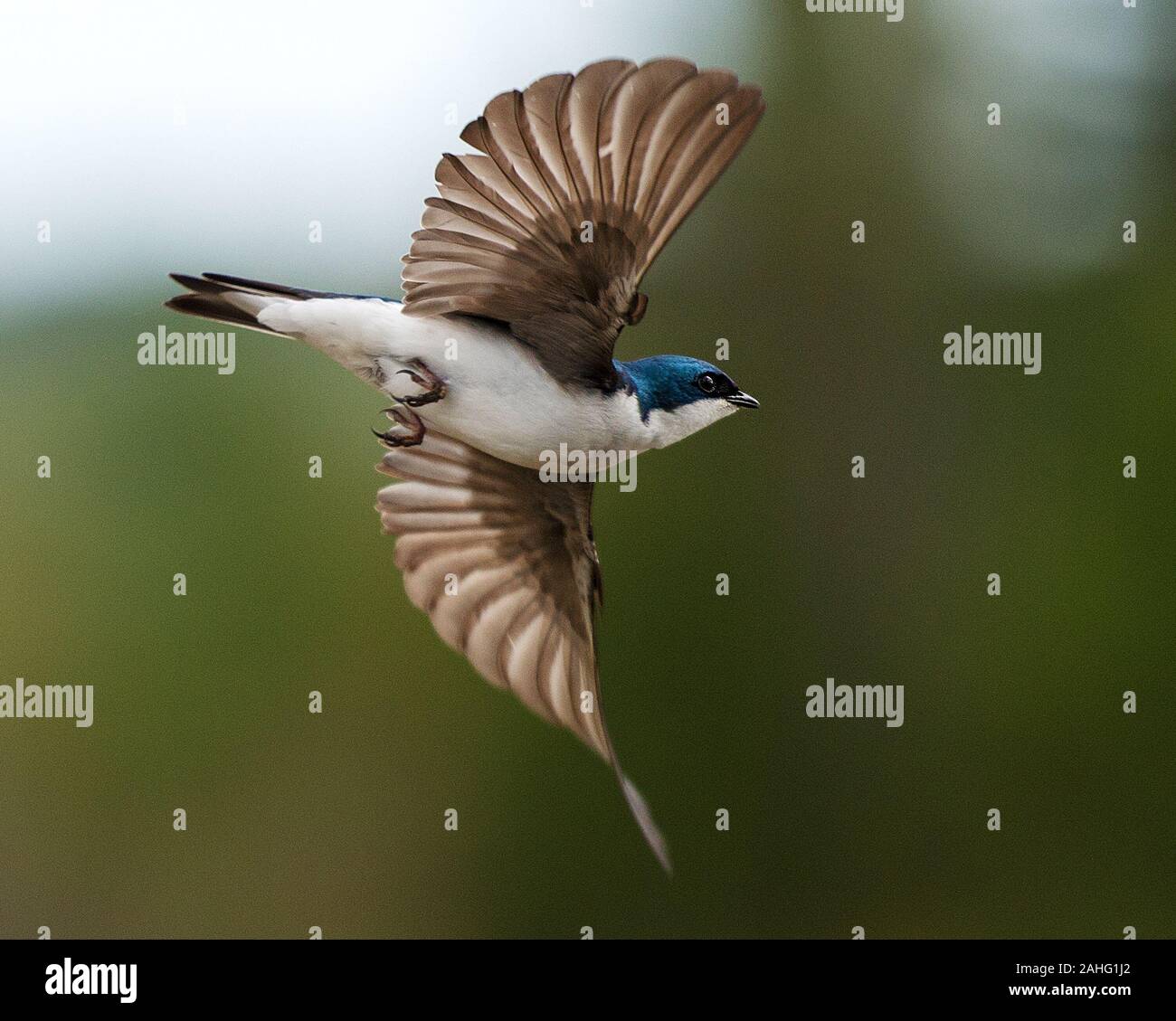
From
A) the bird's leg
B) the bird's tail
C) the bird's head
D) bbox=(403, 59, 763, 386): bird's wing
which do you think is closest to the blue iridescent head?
the bird's head

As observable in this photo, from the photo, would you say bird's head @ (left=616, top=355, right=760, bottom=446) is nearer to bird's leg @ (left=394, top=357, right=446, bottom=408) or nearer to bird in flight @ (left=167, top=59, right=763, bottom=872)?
bird in flight @ (left=167, top=59, right=763, bottom=872)

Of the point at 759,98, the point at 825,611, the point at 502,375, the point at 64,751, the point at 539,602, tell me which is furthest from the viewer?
the point at 64,751

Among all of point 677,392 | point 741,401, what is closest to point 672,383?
point 677,392

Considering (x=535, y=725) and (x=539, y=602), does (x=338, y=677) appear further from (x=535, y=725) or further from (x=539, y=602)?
(x=539, y=602)

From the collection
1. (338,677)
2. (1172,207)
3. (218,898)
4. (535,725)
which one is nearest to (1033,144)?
(1172,207)

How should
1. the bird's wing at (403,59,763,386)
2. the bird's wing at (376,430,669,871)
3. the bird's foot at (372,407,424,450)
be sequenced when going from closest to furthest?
the bird's wing at (403,59,763,386) < the bird's foot at (372,407,424,450) < the bird's wing at (376,430,669,871)

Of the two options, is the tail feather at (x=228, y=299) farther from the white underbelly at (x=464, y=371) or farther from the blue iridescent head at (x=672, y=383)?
the blue iridescent head at (x=672, y=383)

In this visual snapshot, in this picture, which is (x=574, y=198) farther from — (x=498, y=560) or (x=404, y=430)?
(x=498, y=560)
